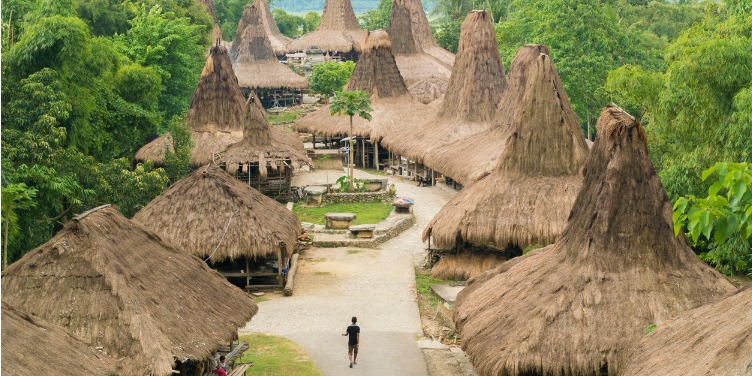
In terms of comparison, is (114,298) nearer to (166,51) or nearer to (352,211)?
(352,211)

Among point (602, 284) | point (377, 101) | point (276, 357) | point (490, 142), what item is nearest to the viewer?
point (602, 284)

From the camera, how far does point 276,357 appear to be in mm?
21375

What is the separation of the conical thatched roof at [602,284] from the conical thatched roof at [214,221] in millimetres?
8388

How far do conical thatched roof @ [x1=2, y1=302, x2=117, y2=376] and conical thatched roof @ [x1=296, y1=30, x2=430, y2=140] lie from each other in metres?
30.0

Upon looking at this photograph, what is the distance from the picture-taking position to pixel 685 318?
1438cm

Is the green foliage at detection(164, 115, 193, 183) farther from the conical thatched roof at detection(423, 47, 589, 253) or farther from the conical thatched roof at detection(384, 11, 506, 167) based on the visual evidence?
the conical thatched roof at detection(423, 47, 589, 253)

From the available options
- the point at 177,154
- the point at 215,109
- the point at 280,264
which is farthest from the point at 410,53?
the point at 280,264

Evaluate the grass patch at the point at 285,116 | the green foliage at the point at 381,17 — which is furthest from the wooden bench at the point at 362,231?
the green foliage at the point at 381,17

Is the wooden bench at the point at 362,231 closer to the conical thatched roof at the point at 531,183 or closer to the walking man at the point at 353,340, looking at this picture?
the conical thatched roof at the point at 531,183

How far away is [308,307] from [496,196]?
16.6 ft

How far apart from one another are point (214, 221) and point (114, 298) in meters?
10.5

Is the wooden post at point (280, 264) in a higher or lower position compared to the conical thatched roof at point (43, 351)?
lower

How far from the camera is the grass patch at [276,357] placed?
803 inches

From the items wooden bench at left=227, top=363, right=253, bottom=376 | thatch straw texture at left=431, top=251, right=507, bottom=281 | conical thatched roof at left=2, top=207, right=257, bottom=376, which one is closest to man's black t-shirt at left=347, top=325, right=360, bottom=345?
wooden bench at left=227, top=363, right=253, bottom=376
